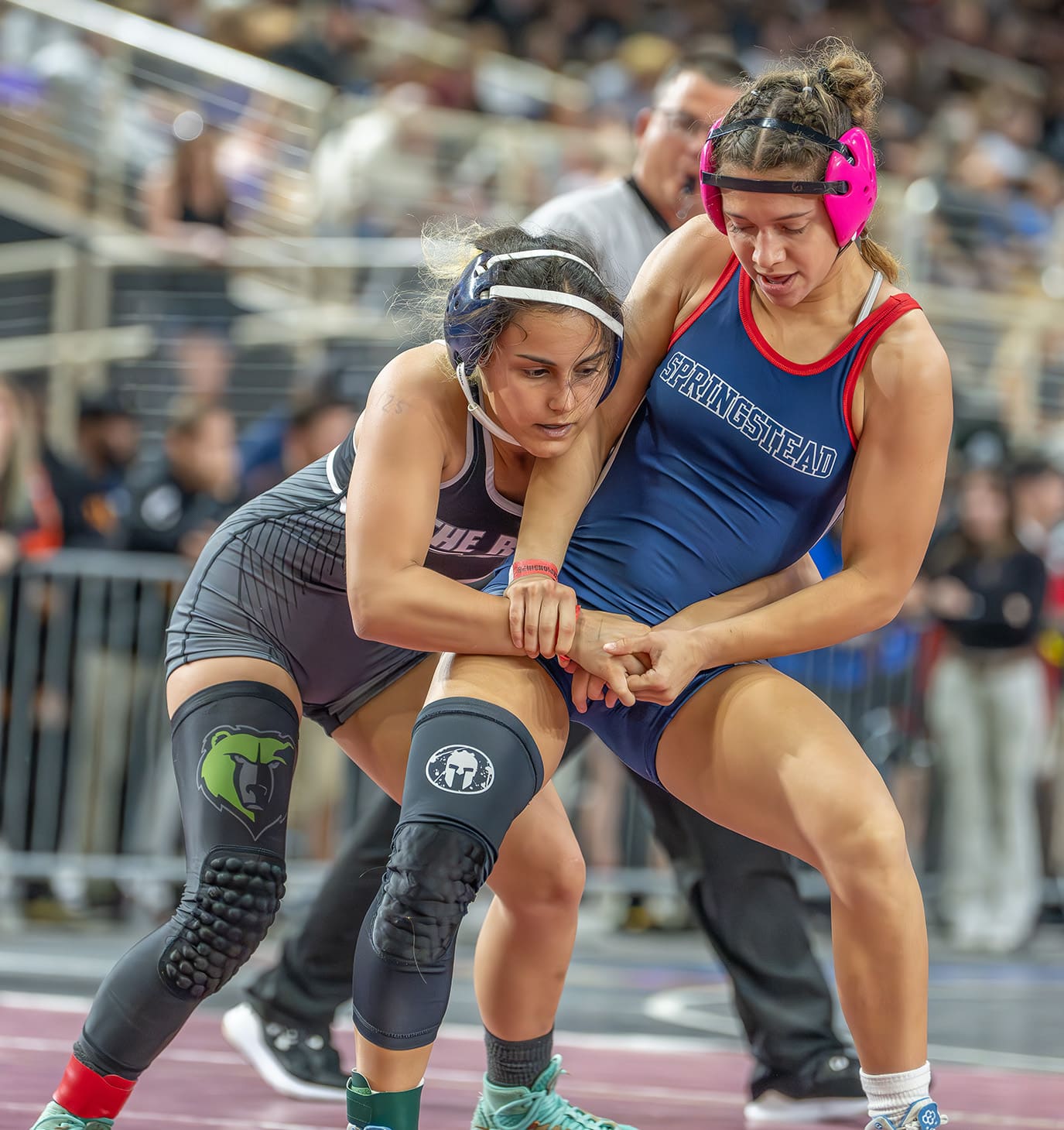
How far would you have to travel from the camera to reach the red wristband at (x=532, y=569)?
2852 mm

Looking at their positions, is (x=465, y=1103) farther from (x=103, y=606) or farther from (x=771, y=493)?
(x=103, y=606)

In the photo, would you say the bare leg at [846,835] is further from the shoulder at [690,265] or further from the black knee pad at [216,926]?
the black knee pad at [216,926]

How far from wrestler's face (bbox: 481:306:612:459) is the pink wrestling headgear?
328 mm

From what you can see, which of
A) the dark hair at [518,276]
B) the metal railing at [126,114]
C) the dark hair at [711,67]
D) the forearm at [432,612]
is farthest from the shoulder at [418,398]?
the metal railing at [126,114]

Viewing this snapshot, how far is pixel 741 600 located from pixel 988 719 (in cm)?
495

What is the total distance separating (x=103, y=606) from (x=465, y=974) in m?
2.15

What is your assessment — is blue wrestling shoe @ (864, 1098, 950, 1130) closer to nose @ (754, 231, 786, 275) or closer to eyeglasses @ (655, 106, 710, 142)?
nose @ (754, 231, 786, 275)

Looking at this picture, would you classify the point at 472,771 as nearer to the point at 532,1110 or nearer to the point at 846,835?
the point at 846,835

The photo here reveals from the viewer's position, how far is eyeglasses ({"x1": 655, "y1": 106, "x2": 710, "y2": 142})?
4121 millimetres

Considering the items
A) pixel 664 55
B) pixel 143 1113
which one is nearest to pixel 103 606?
pixel 143 1113

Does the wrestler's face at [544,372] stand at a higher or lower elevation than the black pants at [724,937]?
higher

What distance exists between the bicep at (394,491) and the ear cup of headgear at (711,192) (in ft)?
1.99

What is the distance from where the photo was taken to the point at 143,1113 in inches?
147

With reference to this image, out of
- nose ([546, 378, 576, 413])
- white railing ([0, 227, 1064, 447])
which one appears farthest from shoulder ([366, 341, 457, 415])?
white railing ([0, 227, 1064, 447])
